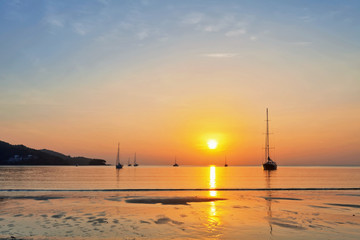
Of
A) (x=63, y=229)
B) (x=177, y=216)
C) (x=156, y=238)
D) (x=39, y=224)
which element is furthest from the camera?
(x=177, y=216)

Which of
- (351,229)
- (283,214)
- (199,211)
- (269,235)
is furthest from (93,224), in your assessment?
(351,229)

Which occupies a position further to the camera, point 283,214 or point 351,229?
point 283,214

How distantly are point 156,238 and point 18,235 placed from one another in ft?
29.9

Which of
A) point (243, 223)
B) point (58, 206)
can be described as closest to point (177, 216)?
point (243, 223)

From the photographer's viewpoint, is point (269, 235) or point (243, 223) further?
point (243, 223)

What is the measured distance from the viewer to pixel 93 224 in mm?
23719

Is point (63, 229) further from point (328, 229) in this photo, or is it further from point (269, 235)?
point (328, 229)

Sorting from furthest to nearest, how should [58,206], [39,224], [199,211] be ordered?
[58,206]
[199,211]
[39,224]

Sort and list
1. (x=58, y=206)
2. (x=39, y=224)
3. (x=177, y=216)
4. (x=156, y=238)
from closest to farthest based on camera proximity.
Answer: (x=156, y=238), (x=39, y=224), (x=177, y=216), (x=58, y=206)

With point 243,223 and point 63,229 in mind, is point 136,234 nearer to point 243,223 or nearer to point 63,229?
point 63,229

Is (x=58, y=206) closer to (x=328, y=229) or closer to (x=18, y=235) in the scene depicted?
(x=18, y=235)

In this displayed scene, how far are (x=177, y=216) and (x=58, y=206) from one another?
15032 mm

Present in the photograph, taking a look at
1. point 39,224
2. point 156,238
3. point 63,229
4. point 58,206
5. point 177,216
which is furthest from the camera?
point 58,206

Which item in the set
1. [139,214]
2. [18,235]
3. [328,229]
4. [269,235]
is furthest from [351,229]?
[18,235]
